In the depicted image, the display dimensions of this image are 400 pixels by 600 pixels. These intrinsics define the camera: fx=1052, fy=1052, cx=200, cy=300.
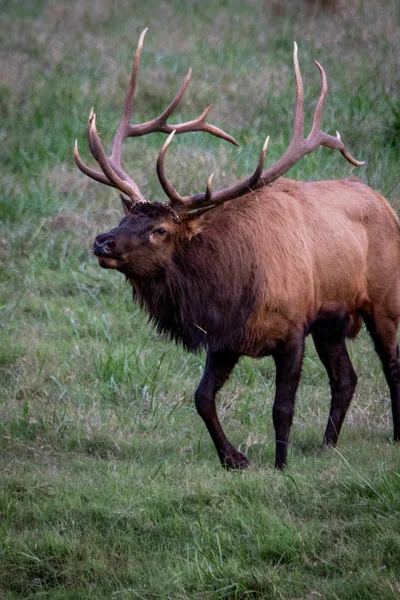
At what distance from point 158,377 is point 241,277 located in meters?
1.82

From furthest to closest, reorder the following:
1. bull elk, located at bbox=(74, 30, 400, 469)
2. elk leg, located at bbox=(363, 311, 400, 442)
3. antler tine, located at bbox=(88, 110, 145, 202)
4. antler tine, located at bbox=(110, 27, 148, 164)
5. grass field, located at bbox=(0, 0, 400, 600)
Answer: elk leg, located at bbox=(363, 311, 400, 442) < antler tine, located at bbox=(110, 27, 148, 164) < antler tine, located at bbox=(88, 110, 145, 202) < bull elk, located at bbox=(74, 30, 400, 469) < grass field, located at bbox=(0, 0, 400, 600)

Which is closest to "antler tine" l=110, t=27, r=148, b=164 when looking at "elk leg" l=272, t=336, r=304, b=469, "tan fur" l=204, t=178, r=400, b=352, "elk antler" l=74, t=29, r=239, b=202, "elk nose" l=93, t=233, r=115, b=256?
"elk antler" l=74, t=29, r=239, b=202

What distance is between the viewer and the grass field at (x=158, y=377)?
15.6 feet

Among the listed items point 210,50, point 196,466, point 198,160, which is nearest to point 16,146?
point 198,160

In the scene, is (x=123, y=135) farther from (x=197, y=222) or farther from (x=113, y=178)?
(x=197, y=222)

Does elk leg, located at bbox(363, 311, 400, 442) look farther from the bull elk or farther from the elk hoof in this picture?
the elk hoof

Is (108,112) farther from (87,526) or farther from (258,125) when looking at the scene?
(87,526)

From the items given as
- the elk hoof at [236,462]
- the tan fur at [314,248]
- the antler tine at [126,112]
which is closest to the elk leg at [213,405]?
the elk hoof at [236,462]

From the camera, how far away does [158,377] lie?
301 inches

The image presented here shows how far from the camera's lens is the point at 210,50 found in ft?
48.5

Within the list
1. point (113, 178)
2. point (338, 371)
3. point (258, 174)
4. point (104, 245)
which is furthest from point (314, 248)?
point (104, 245)

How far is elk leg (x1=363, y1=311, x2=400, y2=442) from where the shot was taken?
22.2 feet

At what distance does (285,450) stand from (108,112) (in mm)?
7432

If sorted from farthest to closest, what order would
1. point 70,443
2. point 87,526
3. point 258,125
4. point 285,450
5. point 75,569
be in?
point 258,125, point 70,443, point 285,450, point 87,526, point 75,569
